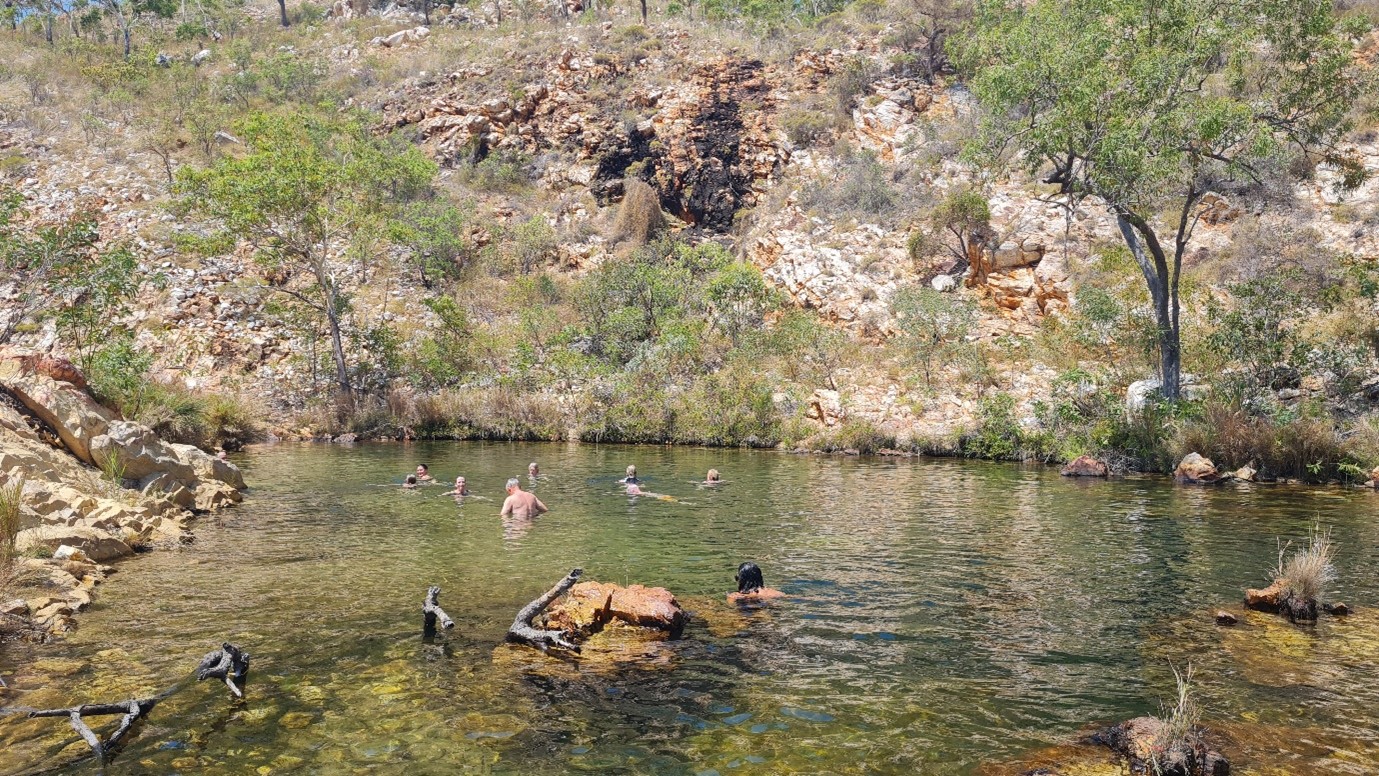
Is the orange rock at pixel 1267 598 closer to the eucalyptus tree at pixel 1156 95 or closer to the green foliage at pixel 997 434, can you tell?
the eucalyptus tree at pixel 1156 95

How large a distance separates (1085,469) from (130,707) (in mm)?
25387

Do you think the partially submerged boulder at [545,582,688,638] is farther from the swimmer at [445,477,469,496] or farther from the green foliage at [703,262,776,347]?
the green foliage at [703,262,776,347]

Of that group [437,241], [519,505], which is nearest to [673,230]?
[437,241]

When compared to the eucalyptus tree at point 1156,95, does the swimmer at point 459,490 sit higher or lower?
lower

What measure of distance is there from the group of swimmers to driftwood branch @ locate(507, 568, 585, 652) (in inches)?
113

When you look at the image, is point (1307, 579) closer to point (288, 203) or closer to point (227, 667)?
point (227, 667)

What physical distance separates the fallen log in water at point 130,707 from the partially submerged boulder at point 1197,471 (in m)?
24.3

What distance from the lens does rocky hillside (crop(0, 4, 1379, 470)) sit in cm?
3431

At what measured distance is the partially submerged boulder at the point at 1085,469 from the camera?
25641mm

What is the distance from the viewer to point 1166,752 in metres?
6.11

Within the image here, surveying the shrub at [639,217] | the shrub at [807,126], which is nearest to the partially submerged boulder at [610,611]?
the shrub at [639,217]

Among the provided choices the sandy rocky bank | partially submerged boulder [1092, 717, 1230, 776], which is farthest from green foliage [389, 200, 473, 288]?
partially submerged boulder [1092, 717, 1230, 776]

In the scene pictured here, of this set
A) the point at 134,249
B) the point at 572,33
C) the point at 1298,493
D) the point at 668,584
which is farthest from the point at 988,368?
the point at 572,33

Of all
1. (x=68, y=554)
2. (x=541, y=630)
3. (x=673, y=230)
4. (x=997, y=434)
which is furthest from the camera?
(x=673, y=230)
